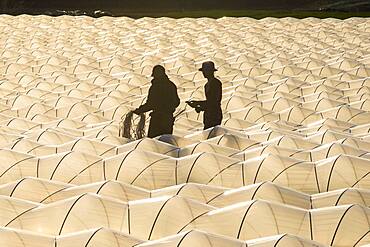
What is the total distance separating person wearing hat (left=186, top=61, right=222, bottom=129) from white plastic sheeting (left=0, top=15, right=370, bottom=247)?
42.0 inches

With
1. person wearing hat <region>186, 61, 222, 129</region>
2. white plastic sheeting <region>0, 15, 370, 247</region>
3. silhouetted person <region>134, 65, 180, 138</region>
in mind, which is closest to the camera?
white plastic sheeting <region>0, 15, 370, 247</region>

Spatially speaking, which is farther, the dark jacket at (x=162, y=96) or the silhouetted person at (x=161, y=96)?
the dark jacket at (x=162, y=96)

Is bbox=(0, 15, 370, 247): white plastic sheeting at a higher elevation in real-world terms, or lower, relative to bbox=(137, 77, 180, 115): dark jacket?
lower

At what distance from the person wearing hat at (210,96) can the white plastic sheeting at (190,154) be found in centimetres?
107

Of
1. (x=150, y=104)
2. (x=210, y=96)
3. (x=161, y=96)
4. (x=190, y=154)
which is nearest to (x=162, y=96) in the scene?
(x=161, y=96)

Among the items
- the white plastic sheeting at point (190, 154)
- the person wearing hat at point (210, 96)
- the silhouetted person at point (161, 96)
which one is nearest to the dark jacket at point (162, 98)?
the silhouetted person at point (161, 96)

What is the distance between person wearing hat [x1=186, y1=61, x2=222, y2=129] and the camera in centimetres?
2383

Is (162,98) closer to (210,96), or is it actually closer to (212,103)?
(210,96)

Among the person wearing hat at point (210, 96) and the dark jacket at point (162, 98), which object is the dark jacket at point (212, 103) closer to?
the person wearing hat at point (210, 96)

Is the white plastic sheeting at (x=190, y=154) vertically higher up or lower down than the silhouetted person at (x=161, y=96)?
lower down

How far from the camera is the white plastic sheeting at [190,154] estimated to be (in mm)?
17234

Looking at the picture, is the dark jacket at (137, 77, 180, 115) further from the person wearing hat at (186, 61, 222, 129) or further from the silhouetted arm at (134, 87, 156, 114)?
the person wearing hat at (186, 61, 222, 129)

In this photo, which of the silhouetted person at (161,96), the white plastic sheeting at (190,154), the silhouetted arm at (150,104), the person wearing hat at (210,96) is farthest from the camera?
the person wearing hat at (210,96)

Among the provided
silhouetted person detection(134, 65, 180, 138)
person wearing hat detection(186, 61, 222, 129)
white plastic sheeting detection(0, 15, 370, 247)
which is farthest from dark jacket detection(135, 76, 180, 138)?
white plastic sheeting detection(0, 15, 370, 247)
